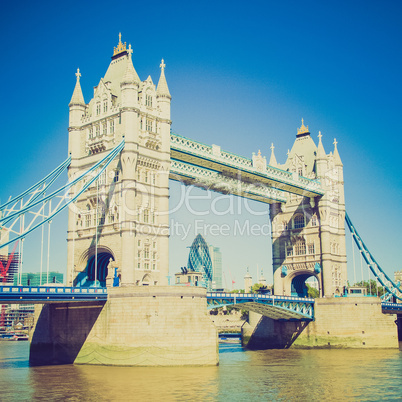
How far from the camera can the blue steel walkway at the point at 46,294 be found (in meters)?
43.4

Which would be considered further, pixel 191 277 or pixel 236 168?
pixel 236 168

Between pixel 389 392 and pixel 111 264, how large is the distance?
27.1 meters

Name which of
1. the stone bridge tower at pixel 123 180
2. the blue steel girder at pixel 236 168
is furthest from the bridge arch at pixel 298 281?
the stone bridge tower at pixel 123 180

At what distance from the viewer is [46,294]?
149 feet

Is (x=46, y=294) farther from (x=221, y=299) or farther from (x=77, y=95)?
(x=77, y=95)

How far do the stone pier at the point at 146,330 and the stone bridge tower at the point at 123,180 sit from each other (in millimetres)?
4382

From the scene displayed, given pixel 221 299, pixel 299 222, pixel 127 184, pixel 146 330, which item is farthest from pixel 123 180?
pixel 299 222

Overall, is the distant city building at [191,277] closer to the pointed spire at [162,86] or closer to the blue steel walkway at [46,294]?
the blue steel walkway at [46,294]

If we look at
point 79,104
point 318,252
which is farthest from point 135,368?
point 318,252

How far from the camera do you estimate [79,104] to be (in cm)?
6169

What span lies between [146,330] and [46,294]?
8.74 meters

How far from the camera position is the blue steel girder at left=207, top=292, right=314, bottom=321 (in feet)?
201

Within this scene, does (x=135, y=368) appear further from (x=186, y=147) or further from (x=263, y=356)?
(x=186, y=147)

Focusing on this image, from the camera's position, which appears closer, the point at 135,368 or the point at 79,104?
the point at 135,368
